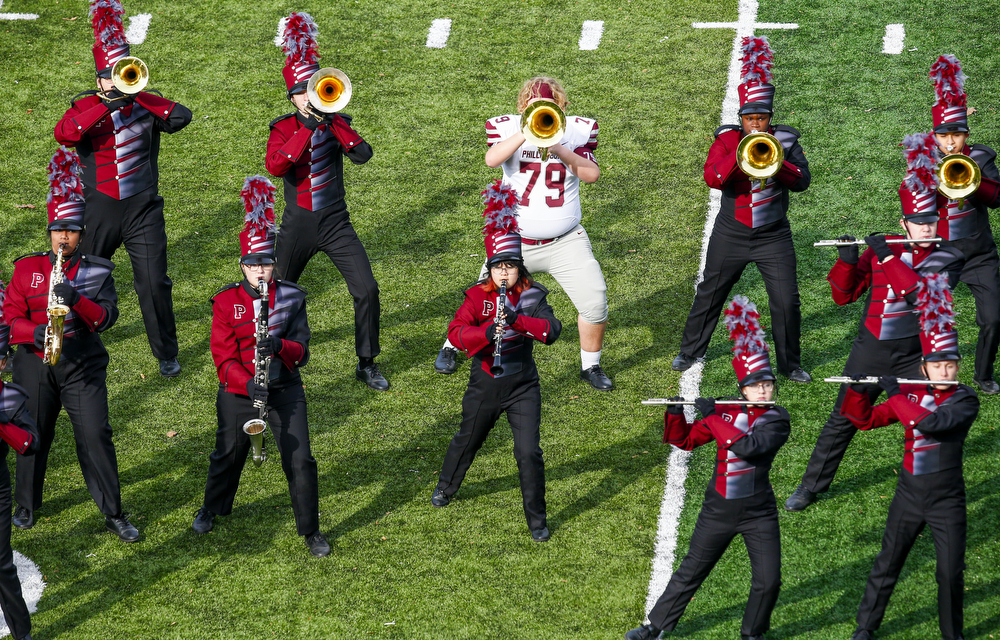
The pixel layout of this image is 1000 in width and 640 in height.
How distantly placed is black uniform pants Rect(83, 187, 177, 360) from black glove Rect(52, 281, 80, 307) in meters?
1.91

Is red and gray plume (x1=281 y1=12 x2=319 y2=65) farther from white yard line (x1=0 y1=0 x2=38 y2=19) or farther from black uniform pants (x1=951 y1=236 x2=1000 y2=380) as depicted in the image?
white yard line (x1=0 y1=0 x2=38 y2=19)

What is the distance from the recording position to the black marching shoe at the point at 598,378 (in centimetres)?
984

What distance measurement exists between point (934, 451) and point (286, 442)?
147 inches

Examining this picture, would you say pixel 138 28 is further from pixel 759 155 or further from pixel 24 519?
pixel 759 155

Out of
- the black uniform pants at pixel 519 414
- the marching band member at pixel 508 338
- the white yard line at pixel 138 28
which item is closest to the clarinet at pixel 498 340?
the marching band member at pixel 508 338

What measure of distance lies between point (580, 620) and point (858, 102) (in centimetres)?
733

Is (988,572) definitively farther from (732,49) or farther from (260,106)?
(260,106)

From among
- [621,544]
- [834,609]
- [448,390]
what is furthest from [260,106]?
[834,609]

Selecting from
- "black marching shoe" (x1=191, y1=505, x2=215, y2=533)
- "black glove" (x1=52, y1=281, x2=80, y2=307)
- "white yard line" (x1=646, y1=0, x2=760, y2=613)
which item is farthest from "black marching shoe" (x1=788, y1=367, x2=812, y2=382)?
"black glove" (x1=52, y1=281, x2=80, y2=307)

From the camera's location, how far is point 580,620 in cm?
769

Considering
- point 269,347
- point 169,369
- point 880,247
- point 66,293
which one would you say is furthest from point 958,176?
point 169,369

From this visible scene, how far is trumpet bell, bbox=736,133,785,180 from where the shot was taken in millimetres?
Result: 8805

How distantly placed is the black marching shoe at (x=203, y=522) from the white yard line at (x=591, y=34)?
297 inches

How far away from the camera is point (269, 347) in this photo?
760 cm
